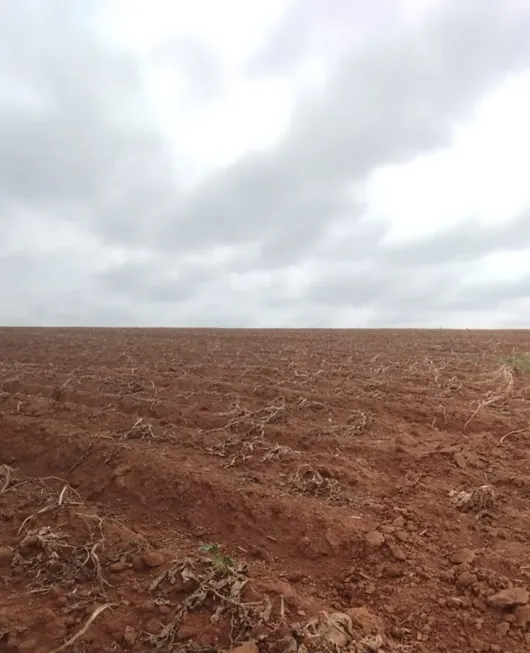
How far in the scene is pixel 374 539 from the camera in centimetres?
368

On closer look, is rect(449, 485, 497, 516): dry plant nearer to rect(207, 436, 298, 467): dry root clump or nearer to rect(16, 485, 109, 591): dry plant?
rect(207, 436, 298, 467): dry root clump

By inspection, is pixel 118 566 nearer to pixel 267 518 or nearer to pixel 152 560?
pixel 152 560

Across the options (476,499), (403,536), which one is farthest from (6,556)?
(476,499)

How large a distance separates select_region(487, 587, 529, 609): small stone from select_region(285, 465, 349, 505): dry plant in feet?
4.43

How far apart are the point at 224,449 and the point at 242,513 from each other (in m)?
1.25

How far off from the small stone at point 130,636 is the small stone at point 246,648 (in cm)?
51

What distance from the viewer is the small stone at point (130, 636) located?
105 inches

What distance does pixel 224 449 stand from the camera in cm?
529

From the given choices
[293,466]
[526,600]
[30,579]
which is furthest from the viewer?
[293,466]

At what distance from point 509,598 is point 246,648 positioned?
59.7 inches

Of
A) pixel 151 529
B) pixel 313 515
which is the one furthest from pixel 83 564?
pixel 313 515

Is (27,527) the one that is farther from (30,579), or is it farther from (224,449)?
(224,449)

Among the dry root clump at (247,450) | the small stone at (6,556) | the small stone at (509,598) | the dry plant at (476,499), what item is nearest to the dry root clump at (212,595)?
the small stone at (6,556)

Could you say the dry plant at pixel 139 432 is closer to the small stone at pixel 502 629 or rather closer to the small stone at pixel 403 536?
the small stone at pixel 403 536
